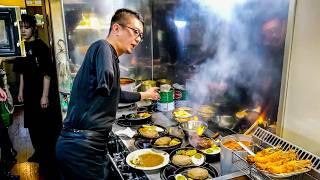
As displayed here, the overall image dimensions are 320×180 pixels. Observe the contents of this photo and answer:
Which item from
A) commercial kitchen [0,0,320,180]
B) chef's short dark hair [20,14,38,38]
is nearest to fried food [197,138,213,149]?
commercial kitchen [0,0,320,180]

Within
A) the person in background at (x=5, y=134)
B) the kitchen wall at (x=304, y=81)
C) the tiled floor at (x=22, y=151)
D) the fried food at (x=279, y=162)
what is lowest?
the tiled floor at (x=22, y=151)

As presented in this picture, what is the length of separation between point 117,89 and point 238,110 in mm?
843

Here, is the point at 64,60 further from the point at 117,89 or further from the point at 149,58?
the point at 117,89

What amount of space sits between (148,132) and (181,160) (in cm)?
46

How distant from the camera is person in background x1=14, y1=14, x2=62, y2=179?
3.08 meters

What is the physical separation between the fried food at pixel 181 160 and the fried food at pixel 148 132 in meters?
0.35

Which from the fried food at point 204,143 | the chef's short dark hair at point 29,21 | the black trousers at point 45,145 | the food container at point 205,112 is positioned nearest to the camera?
the fried food at point 204,143

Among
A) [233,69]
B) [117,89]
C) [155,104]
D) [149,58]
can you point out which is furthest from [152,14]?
[117,89]

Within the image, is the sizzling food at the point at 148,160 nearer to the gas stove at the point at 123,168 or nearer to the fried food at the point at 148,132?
the gas stove at the point at 123,168

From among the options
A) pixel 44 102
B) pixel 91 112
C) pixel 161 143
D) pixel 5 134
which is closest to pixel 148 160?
pixel 161 143

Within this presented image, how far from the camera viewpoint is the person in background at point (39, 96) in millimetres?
3076

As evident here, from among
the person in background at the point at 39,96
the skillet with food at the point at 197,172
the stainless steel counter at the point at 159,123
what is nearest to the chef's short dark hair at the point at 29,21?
the person in background at the point at 39,96

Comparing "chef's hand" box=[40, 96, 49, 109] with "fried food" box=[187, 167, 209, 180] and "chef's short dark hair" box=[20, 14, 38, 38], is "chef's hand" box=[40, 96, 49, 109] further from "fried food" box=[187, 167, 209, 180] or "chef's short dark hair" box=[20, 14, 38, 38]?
"fried food" box=[187, 167, 209, 180]

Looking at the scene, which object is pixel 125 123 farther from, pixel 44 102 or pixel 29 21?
pixel 29 21
